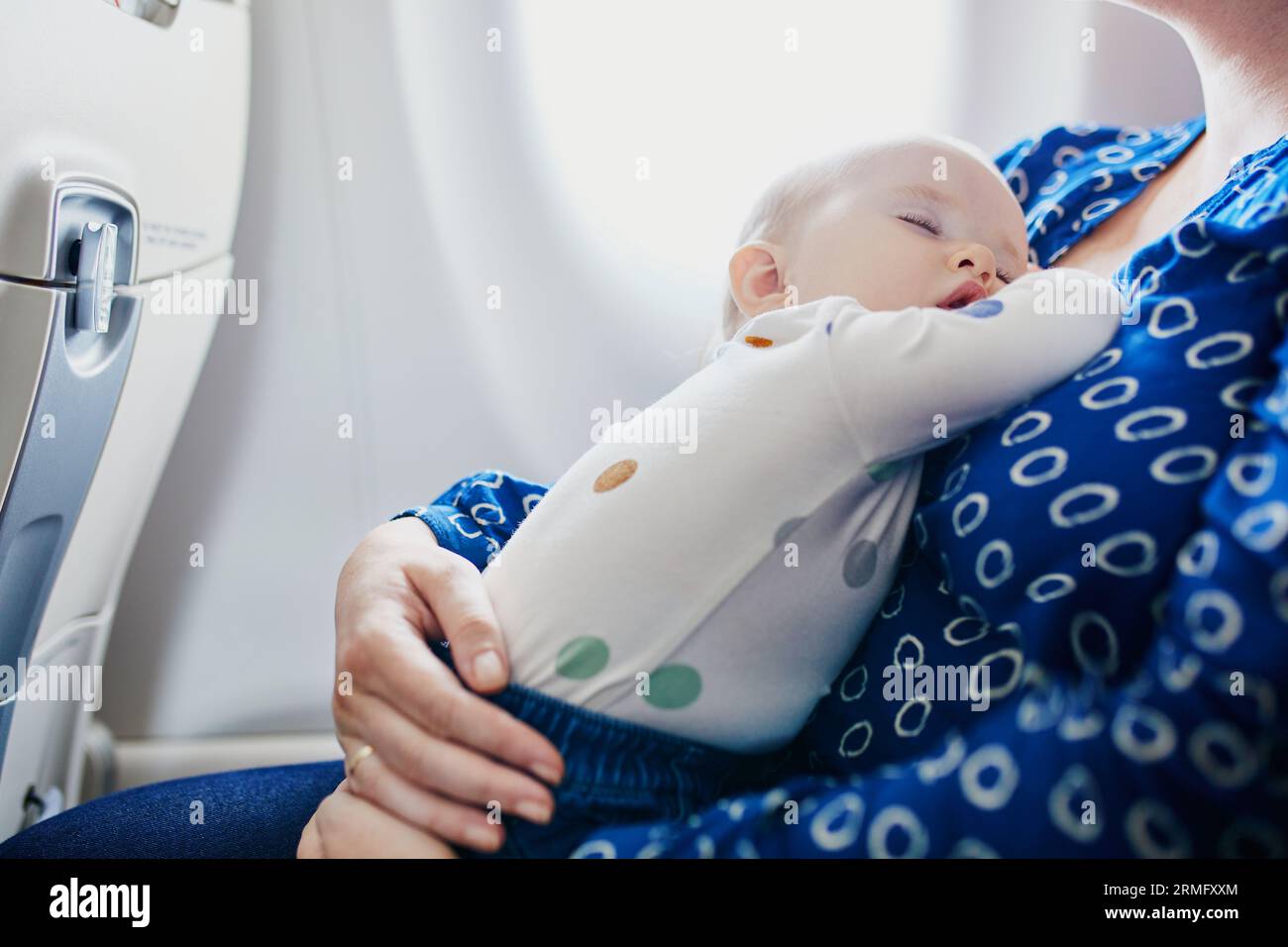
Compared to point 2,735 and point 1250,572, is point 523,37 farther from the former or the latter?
point 1250,572

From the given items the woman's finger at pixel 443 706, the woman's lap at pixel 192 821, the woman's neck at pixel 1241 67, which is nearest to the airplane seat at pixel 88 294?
the woman's lap at pixel 192 821

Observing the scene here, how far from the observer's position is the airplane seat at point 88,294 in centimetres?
81

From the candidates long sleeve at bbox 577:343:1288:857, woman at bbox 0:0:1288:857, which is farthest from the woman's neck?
long sleeve at bbox 577:343:1288:857

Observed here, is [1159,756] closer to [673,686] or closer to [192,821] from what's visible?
[673,686]

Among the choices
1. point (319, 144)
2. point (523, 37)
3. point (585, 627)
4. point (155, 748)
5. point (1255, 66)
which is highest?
point (523, 37)

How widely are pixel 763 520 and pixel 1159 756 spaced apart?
0.84 feet

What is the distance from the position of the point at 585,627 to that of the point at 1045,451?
32 centimetres

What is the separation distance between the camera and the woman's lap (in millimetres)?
769

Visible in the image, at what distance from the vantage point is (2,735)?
997 millimetres

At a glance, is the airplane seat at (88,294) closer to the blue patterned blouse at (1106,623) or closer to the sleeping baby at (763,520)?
the sleeping baby at (763,520)

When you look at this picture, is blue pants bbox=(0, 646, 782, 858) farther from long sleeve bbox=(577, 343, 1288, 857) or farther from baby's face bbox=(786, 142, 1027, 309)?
baby's face bbox=(786, 142, 1027, 309)

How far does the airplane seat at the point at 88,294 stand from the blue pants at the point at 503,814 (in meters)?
0.25

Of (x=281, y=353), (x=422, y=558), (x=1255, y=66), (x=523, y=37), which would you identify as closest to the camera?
(x=422, y=558)
